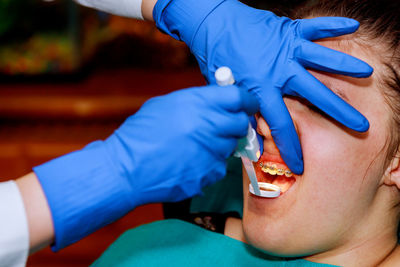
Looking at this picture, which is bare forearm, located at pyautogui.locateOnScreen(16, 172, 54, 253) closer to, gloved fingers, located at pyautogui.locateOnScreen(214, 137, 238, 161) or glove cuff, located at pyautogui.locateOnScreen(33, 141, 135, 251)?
glove cuff, located at pyautogui.locateOnScreen(33, 141, 135, 251)

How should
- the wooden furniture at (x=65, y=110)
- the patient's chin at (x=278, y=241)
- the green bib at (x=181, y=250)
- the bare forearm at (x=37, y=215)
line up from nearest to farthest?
the bare forearm at (x=37, y=215)
the patient's chin at (x=278, y=241)
the green bib at (x=181, y=250)
the wooden furniture at (x=65, y=110)

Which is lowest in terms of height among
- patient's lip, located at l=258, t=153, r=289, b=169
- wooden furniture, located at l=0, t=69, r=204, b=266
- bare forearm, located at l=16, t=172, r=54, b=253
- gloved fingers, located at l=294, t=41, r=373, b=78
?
wooden furniture, located at l=0, t=69, r=204, b=266

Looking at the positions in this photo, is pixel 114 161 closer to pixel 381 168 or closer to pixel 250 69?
pixel 250 69

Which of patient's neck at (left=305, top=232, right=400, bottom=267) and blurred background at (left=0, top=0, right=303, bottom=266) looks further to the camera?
blurred background at (left=0, top=0, right=303, bottom=266)

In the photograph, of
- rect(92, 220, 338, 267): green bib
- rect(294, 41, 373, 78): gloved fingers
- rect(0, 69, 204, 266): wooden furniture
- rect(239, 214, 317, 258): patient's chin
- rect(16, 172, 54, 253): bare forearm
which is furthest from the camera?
rect(0, 69, 204, 266): wooden furniture

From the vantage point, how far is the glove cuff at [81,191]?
0.71 m

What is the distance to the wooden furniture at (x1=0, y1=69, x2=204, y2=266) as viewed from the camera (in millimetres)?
2559

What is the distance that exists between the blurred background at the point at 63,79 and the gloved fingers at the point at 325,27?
174cm

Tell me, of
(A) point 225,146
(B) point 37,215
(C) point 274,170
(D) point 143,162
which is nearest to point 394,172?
(C) point 274,170

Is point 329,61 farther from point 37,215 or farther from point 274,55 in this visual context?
point 37,215

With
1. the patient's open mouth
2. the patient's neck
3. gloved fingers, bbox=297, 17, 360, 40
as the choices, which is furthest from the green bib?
gloved fingers, bbox=297, 17, 360, 40

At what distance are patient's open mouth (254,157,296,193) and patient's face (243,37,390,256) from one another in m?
0.04

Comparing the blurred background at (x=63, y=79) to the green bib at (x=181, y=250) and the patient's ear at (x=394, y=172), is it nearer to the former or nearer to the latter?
the green bib at (x=181, y=250)

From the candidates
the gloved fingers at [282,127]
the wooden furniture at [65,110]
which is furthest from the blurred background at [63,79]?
the gloved fingers at [282,127]
